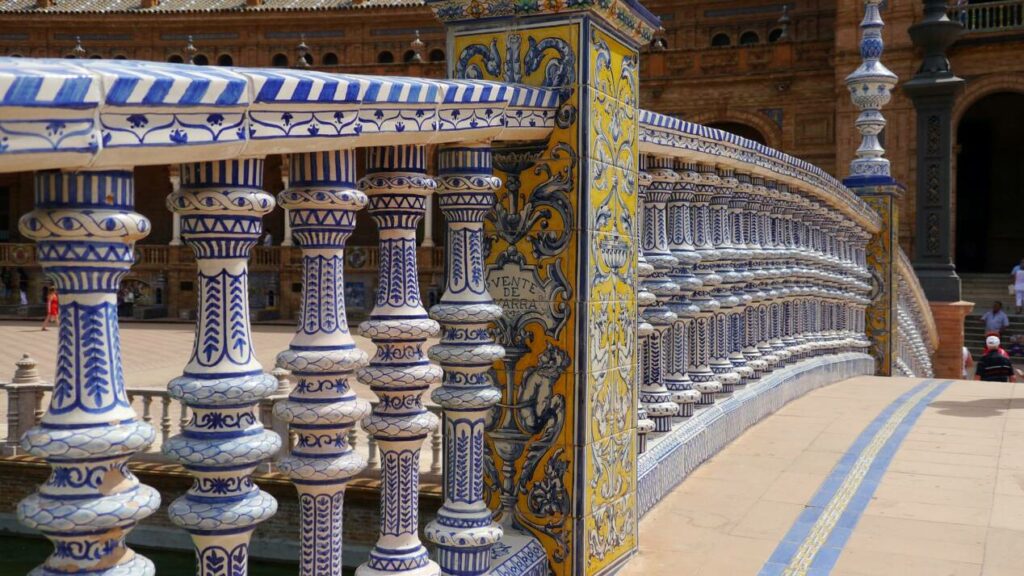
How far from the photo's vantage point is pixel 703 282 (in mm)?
4008

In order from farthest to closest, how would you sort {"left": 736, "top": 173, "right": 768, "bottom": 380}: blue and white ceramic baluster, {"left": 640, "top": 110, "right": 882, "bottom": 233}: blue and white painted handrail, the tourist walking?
1. the tourist walking
2. {"left": 736, "top": 173, "right": 768, "bottom": 380}: blue and white ceramic baluster
3. {"left": 640, "top": 110, "right": 882, "bottom": 233}: blue and white painted handrail

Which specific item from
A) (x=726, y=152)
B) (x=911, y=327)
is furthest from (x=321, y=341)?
(x=911, y=327)

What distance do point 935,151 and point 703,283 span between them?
13.1 m

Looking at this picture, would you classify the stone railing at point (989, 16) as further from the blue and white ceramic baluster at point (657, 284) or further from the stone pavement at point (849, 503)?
the blue and white ceramic baluster at point (657, 284)

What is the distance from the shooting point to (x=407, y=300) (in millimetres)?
1943

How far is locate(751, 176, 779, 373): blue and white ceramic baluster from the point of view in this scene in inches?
196

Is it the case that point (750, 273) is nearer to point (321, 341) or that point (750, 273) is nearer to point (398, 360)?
point (398, 360)

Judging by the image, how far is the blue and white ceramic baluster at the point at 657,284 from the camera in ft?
11.6

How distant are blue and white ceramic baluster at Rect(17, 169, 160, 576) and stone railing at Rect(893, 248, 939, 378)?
30.0 feet

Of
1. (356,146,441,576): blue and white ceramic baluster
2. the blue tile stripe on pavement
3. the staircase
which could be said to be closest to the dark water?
the blue tile stripe on pavement

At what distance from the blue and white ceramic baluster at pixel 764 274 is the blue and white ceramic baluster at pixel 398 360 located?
3157 millimetres

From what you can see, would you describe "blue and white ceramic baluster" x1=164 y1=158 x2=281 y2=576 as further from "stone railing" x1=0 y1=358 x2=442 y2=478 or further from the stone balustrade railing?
"stone railing" x1=0 y1=358 x2=442 y2=478

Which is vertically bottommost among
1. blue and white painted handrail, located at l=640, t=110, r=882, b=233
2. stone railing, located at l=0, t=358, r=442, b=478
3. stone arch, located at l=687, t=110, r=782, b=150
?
stone railing, located at l=0, t=358, r=442, b=478

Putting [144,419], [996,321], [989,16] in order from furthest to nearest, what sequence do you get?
[989,16], [996,321], [144,419]
